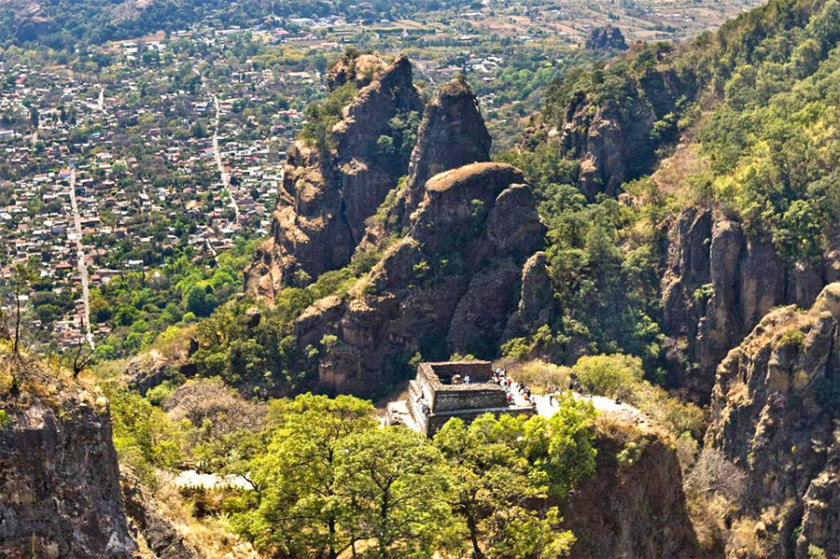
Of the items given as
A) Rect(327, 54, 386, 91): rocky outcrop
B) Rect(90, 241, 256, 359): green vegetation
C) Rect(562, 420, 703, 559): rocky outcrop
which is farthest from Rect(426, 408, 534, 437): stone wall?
Rect(327, 54, 386, 91): rocky outcrop

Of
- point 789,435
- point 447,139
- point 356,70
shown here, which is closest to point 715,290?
point 789,435

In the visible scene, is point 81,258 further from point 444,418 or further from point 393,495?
point 393,495

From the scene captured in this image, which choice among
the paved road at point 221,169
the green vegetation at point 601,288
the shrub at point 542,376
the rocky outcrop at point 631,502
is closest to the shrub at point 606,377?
the shrub at point 542,376

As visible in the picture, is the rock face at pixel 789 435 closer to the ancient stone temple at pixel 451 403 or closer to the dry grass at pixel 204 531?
the ancient stone temple at pixel 451 403

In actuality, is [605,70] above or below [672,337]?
above

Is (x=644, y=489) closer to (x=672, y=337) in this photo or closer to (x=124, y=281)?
(x=672, y=337)

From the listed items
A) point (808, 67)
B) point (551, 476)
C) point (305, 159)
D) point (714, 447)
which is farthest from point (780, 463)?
point (305, 159)
